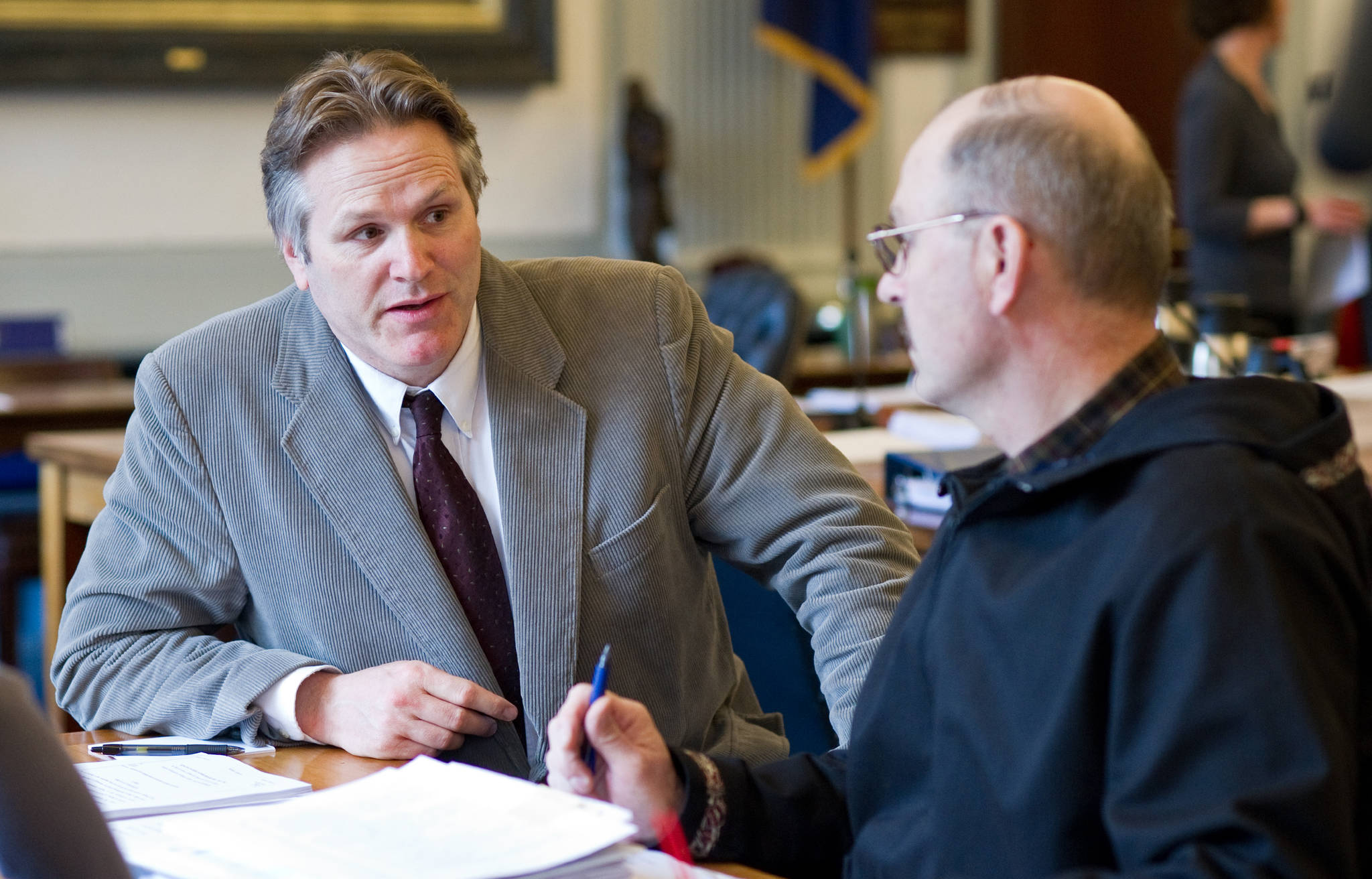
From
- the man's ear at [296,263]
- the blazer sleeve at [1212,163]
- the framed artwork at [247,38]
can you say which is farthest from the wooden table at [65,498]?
the blazer sleeve at [1212,163]

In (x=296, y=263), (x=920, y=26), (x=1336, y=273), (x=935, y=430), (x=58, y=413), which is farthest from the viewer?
(x=920, y=26)

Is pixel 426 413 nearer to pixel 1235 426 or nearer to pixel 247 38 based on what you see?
pixel 1235 426

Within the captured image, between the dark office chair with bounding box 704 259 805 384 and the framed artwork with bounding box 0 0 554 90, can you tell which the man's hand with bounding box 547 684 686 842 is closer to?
the dark office chair with bounding box 704 259 805 384

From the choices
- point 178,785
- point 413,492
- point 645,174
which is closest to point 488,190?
point 645,174

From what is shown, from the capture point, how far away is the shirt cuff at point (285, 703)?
1.31 meters

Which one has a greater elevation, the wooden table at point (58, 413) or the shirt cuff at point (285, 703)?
the shirt cuff at point (285, 703)

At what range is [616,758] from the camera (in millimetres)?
1017

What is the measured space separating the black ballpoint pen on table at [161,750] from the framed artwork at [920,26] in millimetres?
5181

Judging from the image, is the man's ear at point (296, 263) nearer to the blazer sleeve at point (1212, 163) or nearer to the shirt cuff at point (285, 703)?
the shirt cuff at point (285, 703)

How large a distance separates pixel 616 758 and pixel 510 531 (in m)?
0.45

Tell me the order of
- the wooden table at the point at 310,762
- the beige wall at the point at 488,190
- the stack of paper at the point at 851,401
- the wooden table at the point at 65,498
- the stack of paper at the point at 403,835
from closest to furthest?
the stack of paper at the point at 403,835 < the wooden table at the point at 310,762 < the wooden table at the point at 65,498 < the stack of paper at the point at 851,401 < the beige wall at the point at 488,190

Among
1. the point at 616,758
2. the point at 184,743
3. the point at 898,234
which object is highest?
the point at 898,234

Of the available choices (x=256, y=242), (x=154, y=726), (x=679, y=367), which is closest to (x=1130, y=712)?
(x=679, y=367)

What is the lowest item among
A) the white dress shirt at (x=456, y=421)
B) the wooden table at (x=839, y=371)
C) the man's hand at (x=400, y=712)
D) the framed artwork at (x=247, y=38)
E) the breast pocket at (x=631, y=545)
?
the wooden table at (x=839, y=371)
